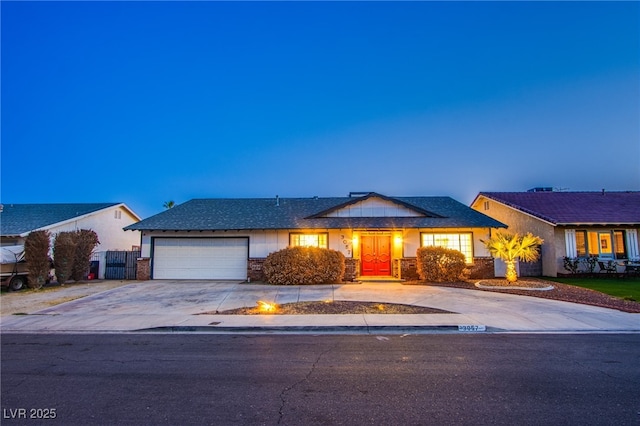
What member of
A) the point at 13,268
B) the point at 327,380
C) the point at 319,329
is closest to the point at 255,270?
the point at 13,268

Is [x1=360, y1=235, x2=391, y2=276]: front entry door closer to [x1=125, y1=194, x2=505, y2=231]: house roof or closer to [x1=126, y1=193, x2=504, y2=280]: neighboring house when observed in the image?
[x1=126, y1=193, x2=504, y2=280]: neighboring house

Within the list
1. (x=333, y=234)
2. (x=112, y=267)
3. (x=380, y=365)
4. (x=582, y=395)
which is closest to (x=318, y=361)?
(x=380, y=365)

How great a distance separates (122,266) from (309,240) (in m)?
10.7

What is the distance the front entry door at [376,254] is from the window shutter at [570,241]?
9570 millimetres

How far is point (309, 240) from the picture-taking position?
66.6 ft

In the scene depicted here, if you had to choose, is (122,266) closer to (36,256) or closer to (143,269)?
(143,269)

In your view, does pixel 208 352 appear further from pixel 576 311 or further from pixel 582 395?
pixel 576 311

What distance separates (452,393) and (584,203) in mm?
23156

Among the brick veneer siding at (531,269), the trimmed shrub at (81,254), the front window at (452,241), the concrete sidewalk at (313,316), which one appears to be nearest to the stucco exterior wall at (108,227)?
the trimmed shrub at (81,254)

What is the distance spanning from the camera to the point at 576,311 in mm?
10773

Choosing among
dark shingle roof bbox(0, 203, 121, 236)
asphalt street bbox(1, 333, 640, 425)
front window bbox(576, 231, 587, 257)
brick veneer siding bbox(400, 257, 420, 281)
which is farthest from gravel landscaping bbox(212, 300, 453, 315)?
dark shingle roof bbox(0, 203, 121, 236)

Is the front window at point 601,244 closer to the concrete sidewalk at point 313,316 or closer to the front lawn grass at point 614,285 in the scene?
the front lawn grass at point 614,285

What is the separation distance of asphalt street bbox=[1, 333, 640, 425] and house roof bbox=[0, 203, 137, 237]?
631 inches

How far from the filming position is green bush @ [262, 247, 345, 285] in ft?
57.9
